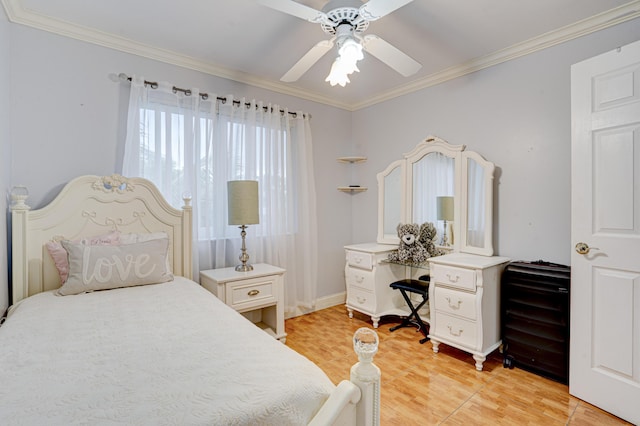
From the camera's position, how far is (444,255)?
9.50 ft

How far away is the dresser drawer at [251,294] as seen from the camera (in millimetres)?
2521

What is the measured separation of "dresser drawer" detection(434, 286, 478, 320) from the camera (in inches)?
95.4

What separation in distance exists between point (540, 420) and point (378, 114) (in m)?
3.15

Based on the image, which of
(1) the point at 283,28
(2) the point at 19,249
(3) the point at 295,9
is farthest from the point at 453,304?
(2) the point at 19,249

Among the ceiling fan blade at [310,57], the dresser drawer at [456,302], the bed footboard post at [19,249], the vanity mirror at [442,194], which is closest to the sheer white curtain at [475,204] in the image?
the vanity mirror at [442,194]

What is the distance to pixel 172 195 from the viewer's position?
8.80 feet

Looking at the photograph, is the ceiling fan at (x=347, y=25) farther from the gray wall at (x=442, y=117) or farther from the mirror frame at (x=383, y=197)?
the mirror frame at (x=383, y=197)

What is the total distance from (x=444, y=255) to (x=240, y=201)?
1893 millimetres

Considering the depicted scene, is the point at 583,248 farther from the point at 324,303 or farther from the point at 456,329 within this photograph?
the point at 324,303

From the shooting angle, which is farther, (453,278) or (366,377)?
(453,278)

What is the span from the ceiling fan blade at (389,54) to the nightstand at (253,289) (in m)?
1.85

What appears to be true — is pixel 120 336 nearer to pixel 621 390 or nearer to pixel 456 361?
pixel 456 361

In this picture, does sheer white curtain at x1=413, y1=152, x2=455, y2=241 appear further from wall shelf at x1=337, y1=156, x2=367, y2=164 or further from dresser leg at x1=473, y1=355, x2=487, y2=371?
dresser leg at x1=473, y1=355, x2=487, y2=371

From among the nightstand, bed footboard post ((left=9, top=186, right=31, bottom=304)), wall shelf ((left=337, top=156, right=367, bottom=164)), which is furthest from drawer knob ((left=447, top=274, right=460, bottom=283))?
bed footboard post ((left=9, top=186, right=31, bottom=304))
